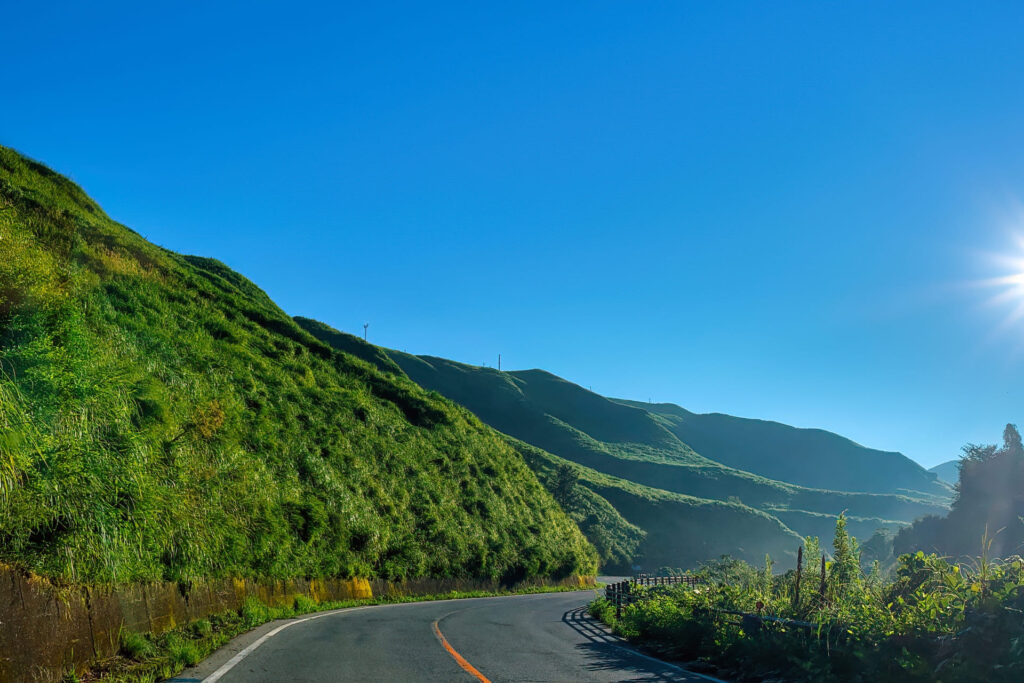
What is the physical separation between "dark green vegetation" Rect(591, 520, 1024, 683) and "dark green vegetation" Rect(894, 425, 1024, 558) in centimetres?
12733

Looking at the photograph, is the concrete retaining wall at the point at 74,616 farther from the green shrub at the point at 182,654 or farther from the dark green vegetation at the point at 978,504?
the dark green vegetation at the point at 978,504

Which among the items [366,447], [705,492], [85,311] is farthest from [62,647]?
[705,492]

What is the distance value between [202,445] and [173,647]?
32.1 ft

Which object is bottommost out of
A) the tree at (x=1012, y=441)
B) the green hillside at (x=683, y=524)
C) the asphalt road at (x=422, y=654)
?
the green hillside at (x=683, y=524)

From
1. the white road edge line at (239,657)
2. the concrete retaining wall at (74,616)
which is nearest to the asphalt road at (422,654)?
the white road edge line at (239,657)

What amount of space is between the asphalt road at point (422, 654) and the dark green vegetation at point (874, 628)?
1.30 m

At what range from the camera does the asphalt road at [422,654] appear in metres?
9.29

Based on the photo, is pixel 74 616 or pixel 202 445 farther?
pixel 202 445

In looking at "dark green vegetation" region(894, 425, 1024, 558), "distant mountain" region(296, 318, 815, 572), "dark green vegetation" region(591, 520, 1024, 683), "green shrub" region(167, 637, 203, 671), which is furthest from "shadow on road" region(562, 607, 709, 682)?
"dark green vegetation" region(894, 425, 1024, 558)

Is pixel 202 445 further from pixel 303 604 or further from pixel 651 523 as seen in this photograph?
pixel 651 523

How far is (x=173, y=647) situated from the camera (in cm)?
991

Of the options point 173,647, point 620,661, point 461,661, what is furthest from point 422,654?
point 173,647

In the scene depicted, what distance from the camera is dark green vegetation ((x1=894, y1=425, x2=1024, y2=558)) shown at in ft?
383

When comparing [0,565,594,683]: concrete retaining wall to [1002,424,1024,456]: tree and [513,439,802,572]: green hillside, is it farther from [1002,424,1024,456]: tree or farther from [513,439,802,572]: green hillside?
[1002,424,1024,456]: tree
